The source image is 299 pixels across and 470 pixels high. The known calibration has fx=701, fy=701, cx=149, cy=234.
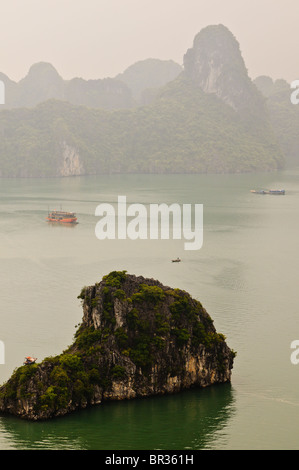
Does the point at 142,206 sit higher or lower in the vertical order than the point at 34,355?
higher

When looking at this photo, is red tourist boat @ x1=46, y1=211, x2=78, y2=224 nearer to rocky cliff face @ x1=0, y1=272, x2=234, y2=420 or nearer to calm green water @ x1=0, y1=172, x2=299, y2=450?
calm green water @ x1=0, y1=172, x2=299, y2=450

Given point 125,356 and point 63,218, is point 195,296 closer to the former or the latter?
point 125,356

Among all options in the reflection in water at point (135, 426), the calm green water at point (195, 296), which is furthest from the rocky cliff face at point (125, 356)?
the calm green water at point (195, 296)

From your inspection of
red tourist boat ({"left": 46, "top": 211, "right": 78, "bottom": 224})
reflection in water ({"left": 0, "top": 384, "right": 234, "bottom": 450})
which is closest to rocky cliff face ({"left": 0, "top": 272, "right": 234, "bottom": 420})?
reflection in water ({"left": 0, "top": 384, "right": 234, "bottom": 450})

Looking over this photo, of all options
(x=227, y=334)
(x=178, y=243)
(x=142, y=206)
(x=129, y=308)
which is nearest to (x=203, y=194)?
(x=142, y=206)

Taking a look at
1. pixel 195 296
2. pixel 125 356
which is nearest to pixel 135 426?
pixel 125 356

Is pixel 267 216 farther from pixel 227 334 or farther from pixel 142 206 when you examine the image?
pixel 227 334
